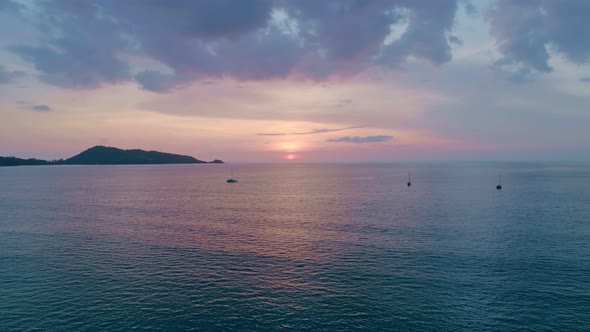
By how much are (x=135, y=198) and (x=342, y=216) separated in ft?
324

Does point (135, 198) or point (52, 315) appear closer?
point (52, 315)

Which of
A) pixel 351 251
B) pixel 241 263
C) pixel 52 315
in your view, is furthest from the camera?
pixel 351 251

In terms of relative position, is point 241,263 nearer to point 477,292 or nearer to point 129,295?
point 129,295

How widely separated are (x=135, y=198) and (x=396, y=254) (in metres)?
128

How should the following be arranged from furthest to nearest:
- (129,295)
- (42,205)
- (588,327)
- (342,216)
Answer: (42,205) → (342,216) → (129,295) → (588,327)

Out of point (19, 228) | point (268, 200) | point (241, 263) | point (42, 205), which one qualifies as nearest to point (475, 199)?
point (268, 200)

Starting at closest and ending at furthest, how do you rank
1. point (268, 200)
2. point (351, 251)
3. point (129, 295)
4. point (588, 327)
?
point (588, 327) → point (129, 295) → point (351, 251) → point (268, 200)

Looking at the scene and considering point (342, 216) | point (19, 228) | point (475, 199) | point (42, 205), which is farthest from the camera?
point (475, 199)

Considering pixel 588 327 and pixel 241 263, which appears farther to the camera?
pixel 241 263

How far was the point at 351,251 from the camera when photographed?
70.4 metres

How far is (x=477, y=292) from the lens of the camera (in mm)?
50250

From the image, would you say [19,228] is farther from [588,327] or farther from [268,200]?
[588,327]

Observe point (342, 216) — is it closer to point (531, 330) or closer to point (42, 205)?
point (531, 330)

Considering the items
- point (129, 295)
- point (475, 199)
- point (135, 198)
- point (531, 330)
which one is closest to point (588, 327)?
point (531, 330)
